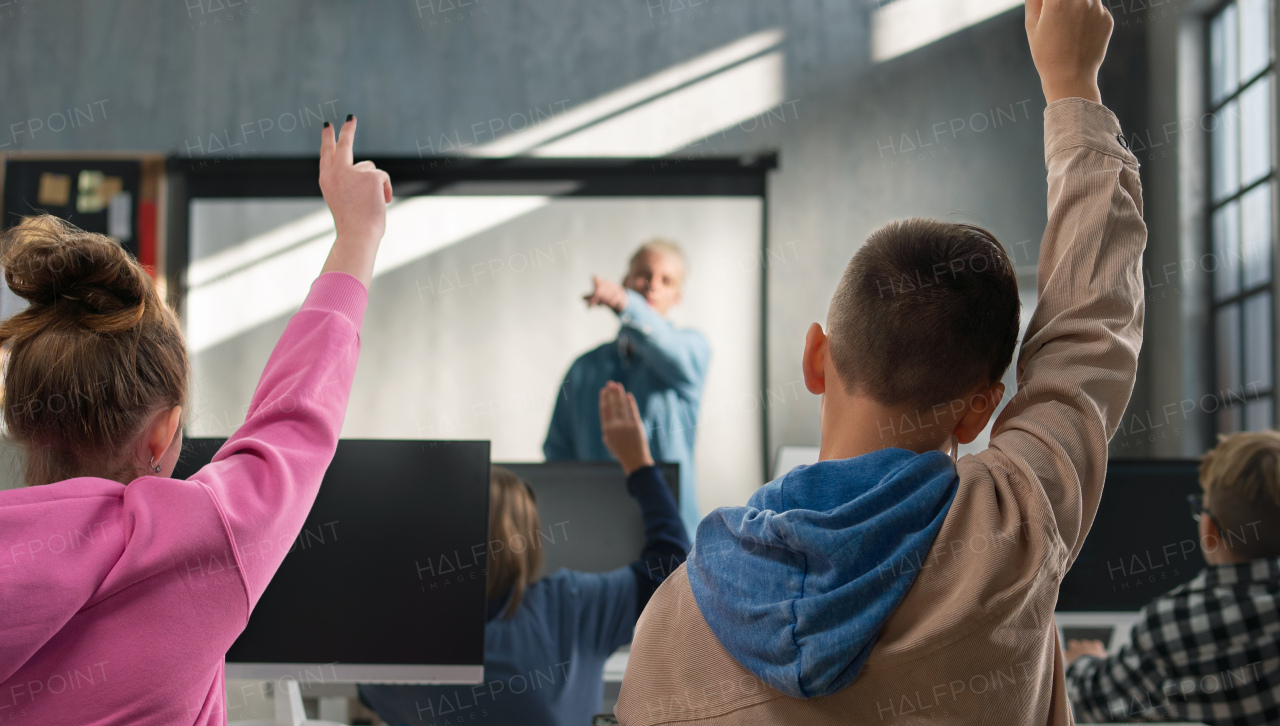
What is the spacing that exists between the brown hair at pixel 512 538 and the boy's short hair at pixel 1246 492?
1.22 m

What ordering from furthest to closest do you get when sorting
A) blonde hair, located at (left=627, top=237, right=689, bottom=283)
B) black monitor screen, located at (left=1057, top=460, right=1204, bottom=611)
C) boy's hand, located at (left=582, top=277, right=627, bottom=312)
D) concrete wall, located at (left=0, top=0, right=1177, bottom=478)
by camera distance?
concrete wall, located at (left=0, top=0, right=1177, bottom=478)
blonde hair, located at (left=627, top=237, right=689, bottom=283)
boy's hand, located at (left=582, top=277, right=627, bottom=312)
black monitor screen, located at (left=1057, top=460, right=1204, bottom=611)

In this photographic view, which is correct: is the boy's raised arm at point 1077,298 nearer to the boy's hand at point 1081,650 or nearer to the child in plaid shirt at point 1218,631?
the child in plaid shirt at point 1218,631

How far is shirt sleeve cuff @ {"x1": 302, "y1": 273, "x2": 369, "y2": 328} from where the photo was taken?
0.74 metres

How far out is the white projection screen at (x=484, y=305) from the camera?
4121 millimetres

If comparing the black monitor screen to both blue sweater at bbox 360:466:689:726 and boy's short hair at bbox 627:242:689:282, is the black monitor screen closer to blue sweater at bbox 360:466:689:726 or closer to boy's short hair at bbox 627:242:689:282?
blue sweater at bbox 360:466:689:726

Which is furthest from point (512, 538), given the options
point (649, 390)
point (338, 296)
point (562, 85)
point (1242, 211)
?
point (1242, 211)

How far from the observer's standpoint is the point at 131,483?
25.1 inches

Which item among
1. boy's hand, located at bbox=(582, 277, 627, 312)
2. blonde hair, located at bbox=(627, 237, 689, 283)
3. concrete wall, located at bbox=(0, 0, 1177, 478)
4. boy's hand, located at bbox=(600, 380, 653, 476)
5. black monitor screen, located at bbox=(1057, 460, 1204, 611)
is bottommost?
black monitor screen, located at bbox=(1057, 460, 1204, 611)

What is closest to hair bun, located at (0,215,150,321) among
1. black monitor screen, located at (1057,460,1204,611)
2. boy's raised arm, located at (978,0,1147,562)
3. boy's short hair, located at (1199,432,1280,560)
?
boy's raised arm, located at (978,0,1147,562)

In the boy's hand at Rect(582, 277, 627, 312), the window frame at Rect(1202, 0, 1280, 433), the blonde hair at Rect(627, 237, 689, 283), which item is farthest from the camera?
the blonde hair at Rect(627, 237, 689, 283)

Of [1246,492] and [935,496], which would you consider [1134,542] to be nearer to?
[1246,492]

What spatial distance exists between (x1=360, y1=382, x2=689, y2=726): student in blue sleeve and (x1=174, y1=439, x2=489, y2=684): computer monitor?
21 cm

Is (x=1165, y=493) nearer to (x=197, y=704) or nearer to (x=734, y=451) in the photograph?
(x=197, y=704)

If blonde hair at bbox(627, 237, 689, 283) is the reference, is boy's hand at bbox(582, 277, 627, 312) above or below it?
below
